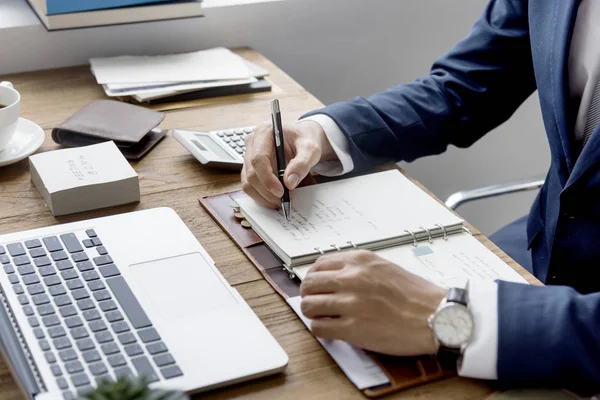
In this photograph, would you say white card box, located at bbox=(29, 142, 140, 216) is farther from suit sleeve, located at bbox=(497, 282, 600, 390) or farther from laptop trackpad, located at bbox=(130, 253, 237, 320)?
suit sleeve, located at bbox=(497, 282, 600, 390)

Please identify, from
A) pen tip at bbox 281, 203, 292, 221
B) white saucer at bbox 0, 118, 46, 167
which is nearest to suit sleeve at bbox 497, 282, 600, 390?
pen tip at bbox 281, 203, 292, 221

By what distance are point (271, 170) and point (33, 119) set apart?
0.55m

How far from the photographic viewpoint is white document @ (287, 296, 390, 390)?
2.70 feet

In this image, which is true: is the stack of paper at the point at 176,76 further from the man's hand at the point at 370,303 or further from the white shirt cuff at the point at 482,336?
the white shirt cuff at the point at 482,336

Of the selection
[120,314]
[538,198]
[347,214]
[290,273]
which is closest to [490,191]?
[538,198]

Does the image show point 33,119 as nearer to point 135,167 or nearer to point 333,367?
point 135,167

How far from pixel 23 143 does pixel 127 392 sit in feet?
2.53

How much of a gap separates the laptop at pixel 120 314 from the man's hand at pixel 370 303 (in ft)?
0.23

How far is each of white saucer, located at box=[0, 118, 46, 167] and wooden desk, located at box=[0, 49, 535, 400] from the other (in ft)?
0.06

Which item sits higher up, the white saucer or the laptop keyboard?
the laptop keyboard

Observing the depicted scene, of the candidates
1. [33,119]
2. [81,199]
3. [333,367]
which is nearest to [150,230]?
[81,199]

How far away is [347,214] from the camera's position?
3.64 ft

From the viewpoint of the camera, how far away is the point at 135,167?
4.19ft

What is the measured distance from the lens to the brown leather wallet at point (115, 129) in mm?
1300
